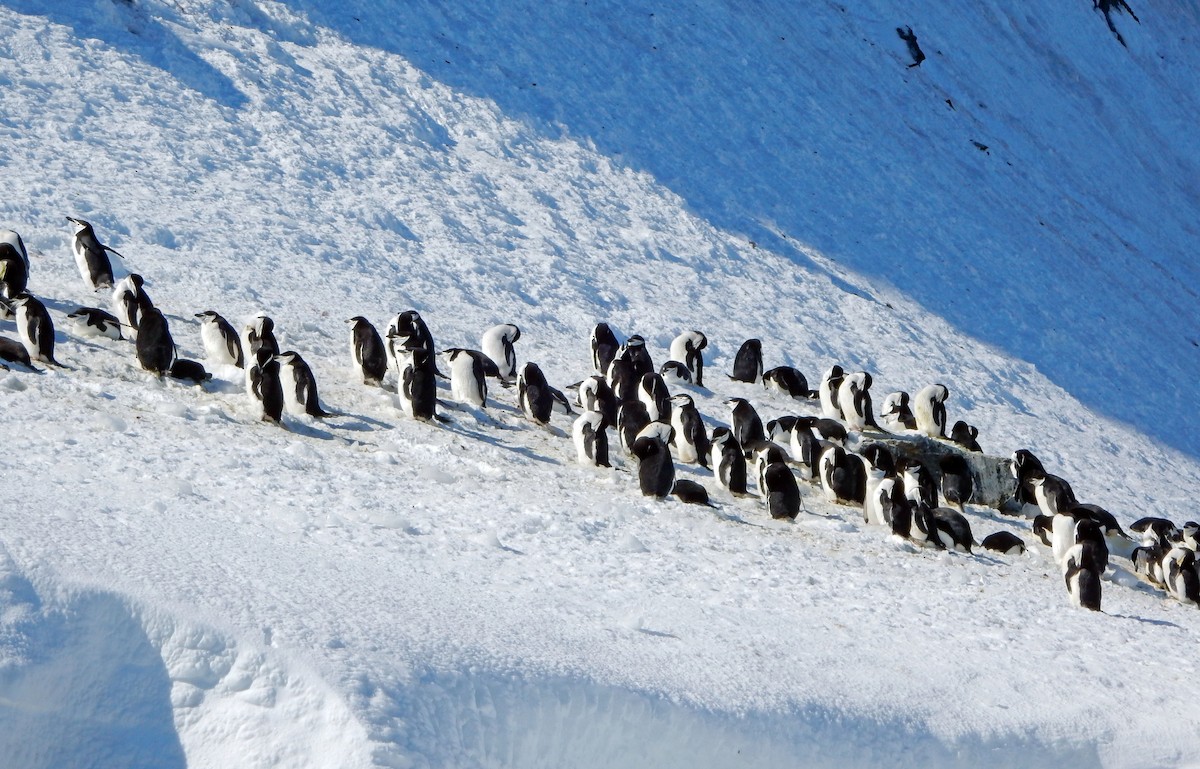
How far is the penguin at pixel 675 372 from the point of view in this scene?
41.5 ft

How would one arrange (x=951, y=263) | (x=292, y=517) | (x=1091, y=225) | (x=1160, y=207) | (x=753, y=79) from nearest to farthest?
(x=292, y=517), (x=951, y=263), (x=753, y=79), (x=1091, y=225), (x=1160, y=207)

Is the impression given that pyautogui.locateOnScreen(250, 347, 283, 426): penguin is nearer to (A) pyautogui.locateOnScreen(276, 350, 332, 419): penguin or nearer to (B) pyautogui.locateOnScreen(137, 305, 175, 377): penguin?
(A) pyautogui.locateOnScreen(276, 350, 332, 419): penguin

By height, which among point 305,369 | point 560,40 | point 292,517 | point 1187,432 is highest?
point 560,40

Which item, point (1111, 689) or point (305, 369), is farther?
point (305, 369)

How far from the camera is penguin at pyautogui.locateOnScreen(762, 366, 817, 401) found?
13.4m

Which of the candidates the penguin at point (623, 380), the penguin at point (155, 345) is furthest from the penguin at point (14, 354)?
the penguin at point (623, 380)

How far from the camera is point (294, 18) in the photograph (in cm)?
1805

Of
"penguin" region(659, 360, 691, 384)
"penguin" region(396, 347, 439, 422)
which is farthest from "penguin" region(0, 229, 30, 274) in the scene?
"penguin" region(659, 360, 691, 384)

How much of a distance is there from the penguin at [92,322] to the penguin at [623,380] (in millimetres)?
3912

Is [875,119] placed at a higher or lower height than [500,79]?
higher

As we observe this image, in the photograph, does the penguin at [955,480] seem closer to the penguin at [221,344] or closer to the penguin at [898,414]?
the penguin at [898,414]

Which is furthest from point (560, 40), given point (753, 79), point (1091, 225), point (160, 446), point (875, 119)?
point (160, 446)

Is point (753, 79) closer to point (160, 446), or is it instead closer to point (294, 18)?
point (294, 18)

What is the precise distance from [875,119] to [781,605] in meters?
17.0
